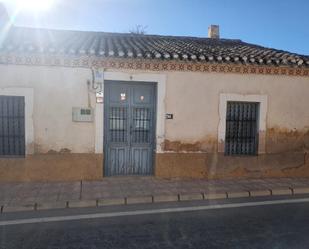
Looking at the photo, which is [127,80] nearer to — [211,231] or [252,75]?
[252,75]

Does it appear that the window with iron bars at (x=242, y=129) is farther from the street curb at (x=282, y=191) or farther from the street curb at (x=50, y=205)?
the street curb at (x=50, y=205)

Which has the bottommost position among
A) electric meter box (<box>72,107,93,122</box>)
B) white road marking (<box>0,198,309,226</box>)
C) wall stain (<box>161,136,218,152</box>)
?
white road marking (<box>0,198,309,226</box>)

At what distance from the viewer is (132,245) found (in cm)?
486

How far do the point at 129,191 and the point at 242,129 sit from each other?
3.88 m

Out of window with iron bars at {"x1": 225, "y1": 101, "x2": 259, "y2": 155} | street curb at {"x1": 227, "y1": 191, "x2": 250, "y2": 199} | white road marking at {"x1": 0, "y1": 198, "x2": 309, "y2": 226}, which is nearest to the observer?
white road marking at {"x1": 0, "y1": 198, "x2": 309, "y2": 226}

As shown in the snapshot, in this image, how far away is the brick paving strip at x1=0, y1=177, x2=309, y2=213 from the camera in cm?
679

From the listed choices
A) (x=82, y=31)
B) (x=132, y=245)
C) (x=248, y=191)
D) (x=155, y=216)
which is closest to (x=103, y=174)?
(x=155, y=216)

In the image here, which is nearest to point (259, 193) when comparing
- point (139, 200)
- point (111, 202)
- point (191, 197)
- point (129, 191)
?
point (191, 197)

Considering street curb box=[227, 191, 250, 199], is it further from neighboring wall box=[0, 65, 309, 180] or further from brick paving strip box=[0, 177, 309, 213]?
Result: neighboring wall box=[0, 65, 309, 180]

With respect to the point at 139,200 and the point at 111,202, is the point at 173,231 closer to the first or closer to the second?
the point at 139,200

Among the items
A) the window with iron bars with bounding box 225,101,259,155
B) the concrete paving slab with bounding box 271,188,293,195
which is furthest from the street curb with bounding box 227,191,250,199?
the window with iron bars with bounding box 225,101,259,155

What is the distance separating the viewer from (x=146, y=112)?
364 inches

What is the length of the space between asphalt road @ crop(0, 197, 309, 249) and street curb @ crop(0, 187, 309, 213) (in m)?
0.30

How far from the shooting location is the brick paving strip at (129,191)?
267 inches
